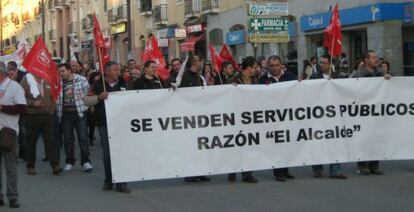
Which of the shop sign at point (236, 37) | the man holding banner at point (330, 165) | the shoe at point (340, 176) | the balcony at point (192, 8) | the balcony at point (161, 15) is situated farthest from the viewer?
the balcony at point (161, 15)

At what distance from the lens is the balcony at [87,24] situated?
5870 centimetres

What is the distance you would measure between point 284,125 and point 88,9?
2072 inches

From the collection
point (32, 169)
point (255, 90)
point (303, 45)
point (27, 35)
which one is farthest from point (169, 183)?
point (27, 35)

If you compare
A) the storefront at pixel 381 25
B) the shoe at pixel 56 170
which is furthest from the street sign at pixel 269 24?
the shoe at pixel 56 170

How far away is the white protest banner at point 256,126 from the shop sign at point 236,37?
22.8m

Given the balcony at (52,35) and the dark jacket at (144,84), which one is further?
the balcony at (52,35)

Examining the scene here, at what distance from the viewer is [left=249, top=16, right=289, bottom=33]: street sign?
17.8 meters

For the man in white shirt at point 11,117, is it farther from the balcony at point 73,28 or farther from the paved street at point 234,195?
the balcony at point 73,28

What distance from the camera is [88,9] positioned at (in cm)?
6091

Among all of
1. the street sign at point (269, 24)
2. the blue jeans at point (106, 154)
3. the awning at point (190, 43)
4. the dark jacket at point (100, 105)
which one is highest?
the awning at point (190, 43)

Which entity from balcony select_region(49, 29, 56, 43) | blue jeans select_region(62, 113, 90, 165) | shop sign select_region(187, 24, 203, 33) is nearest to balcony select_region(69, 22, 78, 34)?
balcony select_region(49, 29, 56, 43)

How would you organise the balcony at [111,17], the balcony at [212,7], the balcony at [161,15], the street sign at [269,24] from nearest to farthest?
1. the street sign at [269,24]
2. the balcony at [212,7]
3. the balcony at [161,15]
4. the balcony at [111,17]

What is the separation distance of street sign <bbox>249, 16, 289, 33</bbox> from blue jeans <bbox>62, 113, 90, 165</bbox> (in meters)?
6.68

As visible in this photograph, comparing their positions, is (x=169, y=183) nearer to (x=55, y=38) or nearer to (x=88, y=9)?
(x=88, y=9)
